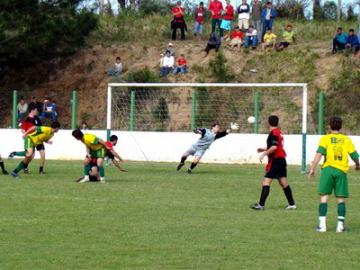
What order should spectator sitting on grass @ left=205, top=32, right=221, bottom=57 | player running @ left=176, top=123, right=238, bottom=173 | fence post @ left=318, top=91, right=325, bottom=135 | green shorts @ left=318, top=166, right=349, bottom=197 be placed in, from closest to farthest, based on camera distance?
1. green shorts @ left=318, top=166, right=349, bottom=197
2. player running @ left=176, top=123, right=238, bottom=173
3. fence post @ left=318, top=91, right=325, bottom=135
4. spectator sitting on grass @ left=205, top=32, right=221, bottom=57

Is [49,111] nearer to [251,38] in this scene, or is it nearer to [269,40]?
[251,38]

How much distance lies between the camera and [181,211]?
1819 centimetres

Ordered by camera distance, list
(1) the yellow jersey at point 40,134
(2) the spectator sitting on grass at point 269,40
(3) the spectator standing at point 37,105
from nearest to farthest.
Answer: (1) the yellow jersey at point 40,134
(3) the spectator standing at point 37,105
(2) the spectator sitting on grass at point 269,40

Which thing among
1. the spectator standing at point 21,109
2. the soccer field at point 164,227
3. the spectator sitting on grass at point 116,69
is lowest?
the soccer field at point 164,227

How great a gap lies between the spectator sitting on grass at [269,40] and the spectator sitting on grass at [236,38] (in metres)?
1.43

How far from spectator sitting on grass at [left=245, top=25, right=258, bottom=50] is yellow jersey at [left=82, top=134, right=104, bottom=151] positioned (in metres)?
22.3

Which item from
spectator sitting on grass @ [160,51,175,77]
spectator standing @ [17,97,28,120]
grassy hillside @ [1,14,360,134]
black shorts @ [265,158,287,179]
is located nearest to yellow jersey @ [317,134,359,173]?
black shorts @ [265,158,287,179]

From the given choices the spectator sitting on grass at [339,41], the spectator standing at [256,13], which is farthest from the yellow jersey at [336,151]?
the spectator standing at [256,13]

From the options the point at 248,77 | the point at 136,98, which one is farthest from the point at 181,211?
the point at 248,77

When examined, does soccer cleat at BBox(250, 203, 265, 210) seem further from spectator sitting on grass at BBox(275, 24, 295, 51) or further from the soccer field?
spectator sitting on grass at BBox(275, 24, 295, 51)

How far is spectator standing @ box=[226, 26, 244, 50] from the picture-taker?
1827 inches

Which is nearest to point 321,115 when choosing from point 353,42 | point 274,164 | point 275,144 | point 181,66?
point 353,42

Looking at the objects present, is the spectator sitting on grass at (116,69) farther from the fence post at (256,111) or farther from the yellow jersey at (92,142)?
the yellow jersey at (92,142)

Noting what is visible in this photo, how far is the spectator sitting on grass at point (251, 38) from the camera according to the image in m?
45.7
